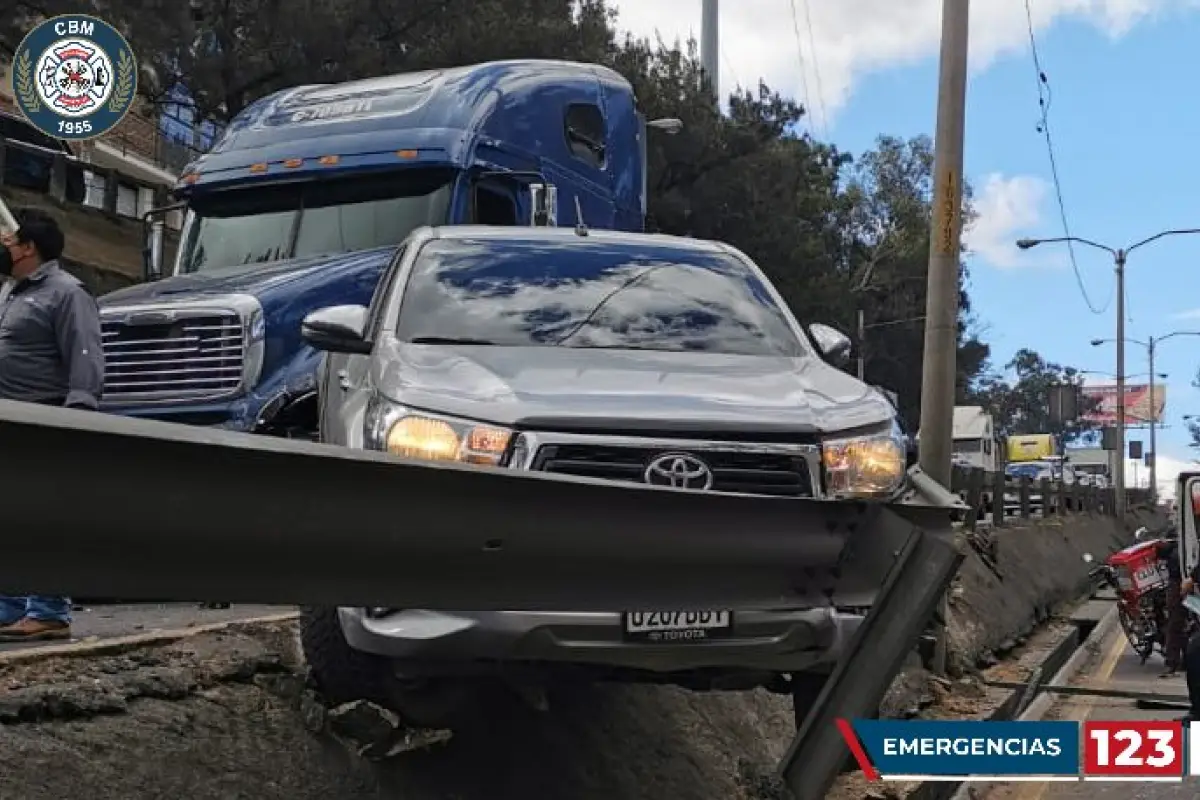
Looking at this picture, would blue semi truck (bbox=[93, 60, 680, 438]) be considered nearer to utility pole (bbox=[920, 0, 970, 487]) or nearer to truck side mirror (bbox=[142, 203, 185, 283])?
truck side mirror (bbox=[142, 203, 185, 283])

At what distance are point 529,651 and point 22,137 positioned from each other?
1788cm

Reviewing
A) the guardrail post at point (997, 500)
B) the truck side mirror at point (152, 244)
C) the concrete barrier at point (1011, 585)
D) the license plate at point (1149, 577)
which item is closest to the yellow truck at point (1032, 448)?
the concrete barrier at point (1011, 585)

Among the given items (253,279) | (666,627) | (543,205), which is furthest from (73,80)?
(666,627)

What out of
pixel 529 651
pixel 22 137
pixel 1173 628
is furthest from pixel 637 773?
pixel 22 137

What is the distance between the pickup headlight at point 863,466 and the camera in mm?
4250

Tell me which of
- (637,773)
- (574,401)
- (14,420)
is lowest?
(637,773)

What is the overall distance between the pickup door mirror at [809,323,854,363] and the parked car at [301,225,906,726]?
12 mm

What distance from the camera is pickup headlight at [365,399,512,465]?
13.0 feet

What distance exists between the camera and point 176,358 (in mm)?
7500

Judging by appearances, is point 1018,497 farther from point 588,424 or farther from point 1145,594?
point 588,424

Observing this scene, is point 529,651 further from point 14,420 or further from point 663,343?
point 14,420

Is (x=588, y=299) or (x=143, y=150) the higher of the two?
(x=143, y=150)

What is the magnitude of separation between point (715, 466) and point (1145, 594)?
9138mm

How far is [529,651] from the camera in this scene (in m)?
3.71
